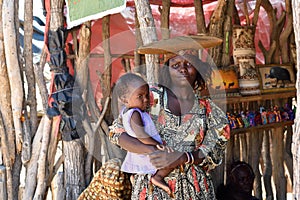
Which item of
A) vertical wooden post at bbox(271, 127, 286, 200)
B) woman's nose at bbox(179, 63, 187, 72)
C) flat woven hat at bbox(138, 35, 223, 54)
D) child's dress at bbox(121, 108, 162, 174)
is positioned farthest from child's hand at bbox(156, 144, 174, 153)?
vertical wooden post at bbox(271, 127, 286, 200)

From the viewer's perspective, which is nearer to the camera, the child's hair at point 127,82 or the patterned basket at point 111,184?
the child's hair at point 127,82

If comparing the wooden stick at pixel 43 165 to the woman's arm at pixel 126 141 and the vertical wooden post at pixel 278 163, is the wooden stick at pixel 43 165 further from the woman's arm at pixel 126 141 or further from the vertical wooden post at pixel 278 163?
the vertical wooden post at pixel 278 163

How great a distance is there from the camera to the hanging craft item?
14.1ft

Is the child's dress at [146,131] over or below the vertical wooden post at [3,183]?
over

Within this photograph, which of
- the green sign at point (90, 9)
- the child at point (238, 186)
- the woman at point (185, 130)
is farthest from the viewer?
the child at point (238, 186)

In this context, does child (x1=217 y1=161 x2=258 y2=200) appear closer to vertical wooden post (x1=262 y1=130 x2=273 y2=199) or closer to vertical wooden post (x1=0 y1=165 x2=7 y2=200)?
vertical wooden post (x1=262 y1=130 x2=273 y2=199)

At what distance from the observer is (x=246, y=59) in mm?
4371

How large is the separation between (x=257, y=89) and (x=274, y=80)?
0.26 metres

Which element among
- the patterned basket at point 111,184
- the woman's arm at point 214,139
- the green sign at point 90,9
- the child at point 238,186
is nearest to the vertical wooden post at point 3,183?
the patterned basket at point 111,184

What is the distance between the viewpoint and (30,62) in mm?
4359

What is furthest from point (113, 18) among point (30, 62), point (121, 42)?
point (30, 62)

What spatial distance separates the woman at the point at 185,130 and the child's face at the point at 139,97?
0.23 ft

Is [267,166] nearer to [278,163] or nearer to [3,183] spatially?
[278,163]

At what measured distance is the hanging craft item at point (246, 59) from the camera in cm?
431
